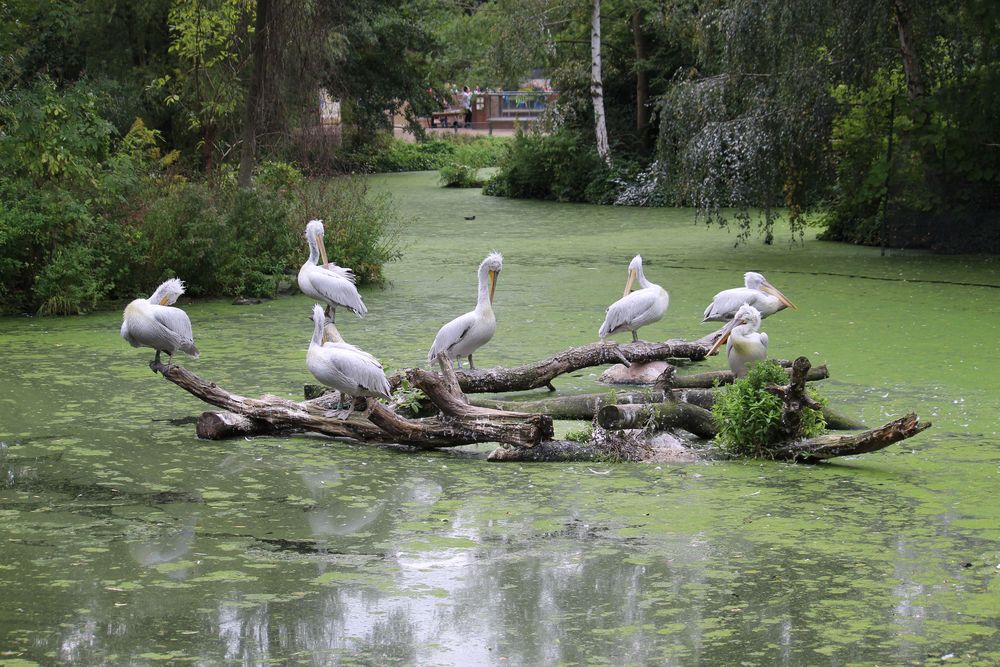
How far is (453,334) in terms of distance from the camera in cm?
832

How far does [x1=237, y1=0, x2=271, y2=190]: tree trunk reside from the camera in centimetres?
1563

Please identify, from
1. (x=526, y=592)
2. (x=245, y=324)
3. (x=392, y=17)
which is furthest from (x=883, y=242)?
(x=392, y=17)

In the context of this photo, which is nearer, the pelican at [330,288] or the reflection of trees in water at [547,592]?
the reflection of trees in water at [547,592]

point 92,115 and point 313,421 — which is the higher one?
point 92,115

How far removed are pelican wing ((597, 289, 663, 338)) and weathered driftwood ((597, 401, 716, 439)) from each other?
2066 mm

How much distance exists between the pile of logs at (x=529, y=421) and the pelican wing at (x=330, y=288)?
2.55 metres

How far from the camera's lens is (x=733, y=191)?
16.2m

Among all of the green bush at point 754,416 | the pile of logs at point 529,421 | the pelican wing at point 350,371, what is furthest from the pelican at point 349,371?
the green bush at point 754,416

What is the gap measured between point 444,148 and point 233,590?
126ft

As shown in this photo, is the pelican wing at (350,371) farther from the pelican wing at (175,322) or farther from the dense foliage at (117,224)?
the dense foliage at (117,224)

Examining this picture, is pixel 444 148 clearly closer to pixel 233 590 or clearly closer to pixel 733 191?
pixel 733 191

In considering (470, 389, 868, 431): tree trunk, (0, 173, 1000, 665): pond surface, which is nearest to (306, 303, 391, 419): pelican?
(0, 173, 1000, 665): pond surface

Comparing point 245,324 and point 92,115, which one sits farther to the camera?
point 92,115

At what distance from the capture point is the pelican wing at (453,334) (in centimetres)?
831
